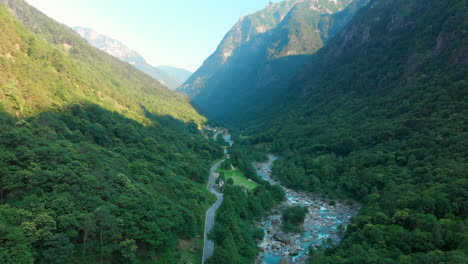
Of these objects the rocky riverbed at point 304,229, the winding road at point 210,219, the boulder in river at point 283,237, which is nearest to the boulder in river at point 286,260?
the rocky riverbed at point 304,229

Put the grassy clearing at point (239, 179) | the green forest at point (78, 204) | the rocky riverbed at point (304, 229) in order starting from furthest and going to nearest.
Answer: the grassy clearing at point (239, 179) → the rocky riverbed at point (304, 229) → the green forest at point (78, 204)

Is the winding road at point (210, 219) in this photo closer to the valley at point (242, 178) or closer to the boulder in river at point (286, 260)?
the valley at point (242, 178)

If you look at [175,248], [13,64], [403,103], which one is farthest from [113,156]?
[403,103]

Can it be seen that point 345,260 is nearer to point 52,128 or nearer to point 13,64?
point 52,128

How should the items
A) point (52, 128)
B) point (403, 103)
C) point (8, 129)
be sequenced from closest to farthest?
point (8, 129) → point (52, 128) → point (403, 103)

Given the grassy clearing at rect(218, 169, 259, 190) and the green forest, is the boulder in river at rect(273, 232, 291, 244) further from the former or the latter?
the grassy clearing at rect(218, 169, 259, 190)

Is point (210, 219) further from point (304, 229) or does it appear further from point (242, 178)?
point (242, 178)

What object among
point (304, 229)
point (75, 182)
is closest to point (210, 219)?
point (304, 229)

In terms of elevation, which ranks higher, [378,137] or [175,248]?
[378,137]
